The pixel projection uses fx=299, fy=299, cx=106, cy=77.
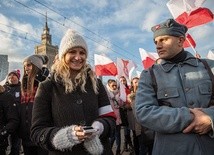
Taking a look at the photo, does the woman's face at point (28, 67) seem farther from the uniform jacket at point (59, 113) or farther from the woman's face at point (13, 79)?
the woman's face at point (13, 79)

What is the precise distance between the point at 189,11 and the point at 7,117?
14.2 feet

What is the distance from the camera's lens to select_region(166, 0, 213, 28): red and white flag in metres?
6.42

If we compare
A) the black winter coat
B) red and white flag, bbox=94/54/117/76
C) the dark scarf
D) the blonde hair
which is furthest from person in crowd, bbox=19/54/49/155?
red and white flag, bbox=94/54/117/76

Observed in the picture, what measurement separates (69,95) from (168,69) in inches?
34.0

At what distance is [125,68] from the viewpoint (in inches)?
421

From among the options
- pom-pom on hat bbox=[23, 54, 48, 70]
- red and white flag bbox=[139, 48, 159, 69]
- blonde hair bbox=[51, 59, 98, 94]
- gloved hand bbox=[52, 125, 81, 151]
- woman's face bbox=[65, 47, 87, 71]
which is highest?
red and white flag bbox=[139, 48, 159, 69]

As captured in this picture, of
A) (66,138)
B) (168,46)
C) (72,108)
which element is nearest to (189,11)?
(168,46)

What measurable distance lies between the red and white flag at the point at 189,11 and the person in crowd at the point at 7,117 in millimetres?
3935

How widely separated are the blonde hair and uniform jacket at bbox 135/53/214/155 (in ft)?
1.58

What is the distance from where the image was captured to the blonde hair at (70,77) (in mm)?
2559

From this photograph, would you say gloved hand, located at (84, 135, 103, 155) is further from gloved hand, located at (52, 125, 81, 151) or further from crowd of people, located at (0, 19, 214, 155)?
gloved hand, located at (52, 125, 81, 151)

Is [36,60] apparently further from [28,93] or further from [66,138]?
[66,138]

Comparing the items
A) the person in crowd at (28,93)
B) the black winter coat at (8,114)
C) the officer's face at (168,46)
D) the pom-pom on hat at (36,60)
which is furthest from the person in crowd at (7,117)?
the officer's face at (168,46)

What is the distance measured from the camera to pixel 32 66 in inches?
175
